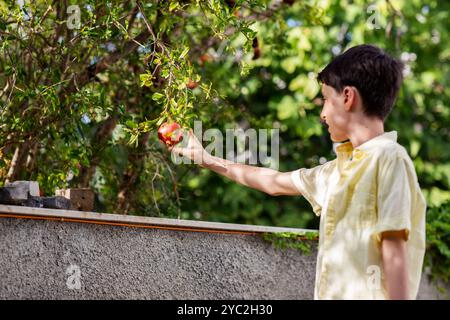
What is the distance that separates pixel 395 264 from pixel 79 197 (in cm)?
174

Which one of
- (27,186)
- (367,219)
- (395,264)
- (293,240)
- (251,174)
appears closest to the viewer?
(395,264)

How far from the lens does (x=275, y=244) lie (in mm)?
3926

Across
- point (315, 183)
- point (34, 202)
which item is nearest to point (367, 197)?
point (315, 183)

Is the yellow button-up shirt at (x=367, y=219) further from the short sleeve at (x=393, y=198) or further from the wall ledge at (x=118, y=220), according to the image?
the wall ledge at (x=118, y=220)

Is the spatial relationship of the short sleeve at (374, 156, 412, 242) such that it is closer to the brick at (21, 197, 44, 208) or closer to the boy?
the boy

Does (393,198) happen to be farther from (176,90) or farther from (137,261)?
(137,261)

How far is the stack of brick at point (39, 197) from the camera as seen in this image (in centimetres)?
281

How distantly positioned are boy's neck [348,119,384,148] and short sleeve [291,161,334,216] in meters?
0.19

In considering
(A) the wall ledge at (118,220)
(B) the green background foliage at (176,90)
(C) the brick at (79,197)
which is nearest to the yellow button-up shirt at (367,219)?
(B) the green background foliage at (176,90)

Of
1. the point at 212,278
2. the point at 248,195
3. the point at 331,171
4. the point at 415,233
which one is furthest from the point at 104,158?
the point at 248,195

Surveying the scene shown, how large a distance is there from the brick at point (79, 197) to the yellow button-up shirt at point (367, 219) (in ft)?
4.75

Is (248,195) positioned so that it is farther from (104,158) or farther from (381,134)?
(381,134)

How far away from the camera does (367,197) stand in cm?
198
